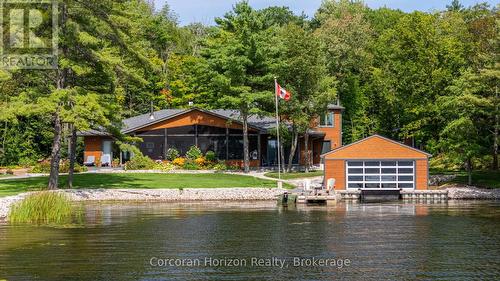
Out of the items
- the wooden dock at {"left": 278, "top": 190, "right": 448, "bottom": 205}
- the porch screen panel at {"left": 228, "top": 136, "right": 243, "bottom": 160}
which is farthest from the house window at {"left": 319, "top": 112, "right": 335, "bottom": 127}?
the wooden dock at {"left": 278, "top": 190, "right": 448, "bottom": 205}

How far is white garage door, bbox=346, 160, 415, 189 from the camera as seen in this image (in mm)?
47938

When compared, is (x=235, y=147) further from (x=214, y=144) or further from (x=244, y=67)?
(x=244, y=67)

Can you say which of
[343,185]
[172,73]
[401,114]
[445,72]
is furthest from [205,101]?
[343,185]

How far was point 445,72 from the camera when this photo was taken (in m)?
59.1

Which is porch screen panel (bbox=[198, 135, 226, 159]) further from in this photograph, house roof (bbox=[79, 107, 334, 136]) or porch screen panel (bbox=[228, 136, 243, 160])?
house roof (bbox=[79, 107, 334, 136])

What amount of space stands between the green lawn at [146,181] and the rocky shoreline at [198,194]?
5.08 ft

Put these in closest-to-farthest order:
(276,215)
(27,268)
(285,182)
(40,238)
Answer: (27,268) → (40,238) → (276,215) → (285,182)

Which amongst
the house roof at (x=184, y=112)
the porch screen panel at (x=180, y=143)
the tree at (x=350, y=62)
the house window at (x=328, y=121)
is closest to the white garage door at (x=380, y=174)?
the house roof at (x=184, y=112)

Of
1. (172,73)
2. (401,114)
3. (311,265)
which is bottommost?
(311,265)

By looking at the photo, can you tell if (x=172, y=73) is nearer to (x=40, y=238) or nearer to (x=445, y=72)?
(x=445, y=72)

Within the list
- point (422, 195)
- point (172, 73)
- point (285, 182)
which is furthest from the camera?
point (172, 73)

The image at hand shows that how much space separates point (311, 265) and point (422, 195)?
26335 millimetres

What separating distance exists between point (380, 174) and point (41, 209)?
2453cm

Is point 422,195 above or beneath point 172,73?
beneath
